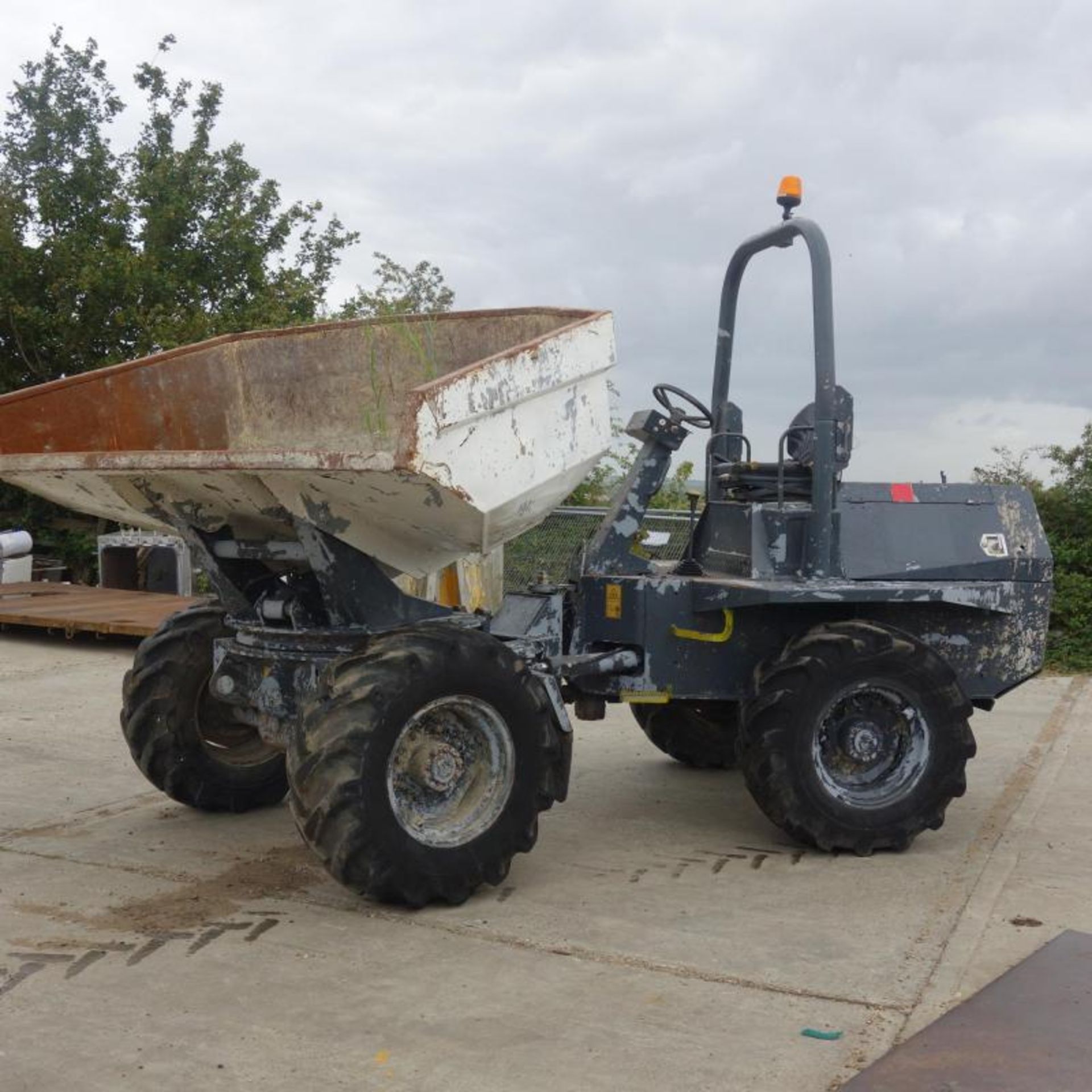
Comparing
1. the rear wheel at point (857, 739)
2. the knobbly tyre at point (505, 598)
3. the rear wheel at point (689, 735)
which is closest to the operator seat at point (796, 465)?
the knobbly tyre at point (505, 598)

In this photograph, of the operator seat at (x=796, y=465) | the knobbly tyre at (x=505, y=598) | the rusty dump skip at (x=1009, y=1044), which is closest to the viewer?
the rusty dump skip at (x=1009, y=1044)

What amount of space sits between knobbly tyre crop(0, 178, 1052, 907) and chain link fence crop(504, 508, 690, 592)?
10.4 ft

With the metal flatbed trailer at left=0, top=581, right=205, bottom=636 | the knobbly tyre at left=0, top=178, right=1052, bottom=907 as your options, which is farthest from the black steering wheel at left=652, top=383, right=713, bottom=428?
the metal flatbed trailer at left=0, top=581, right=205, bottom=636

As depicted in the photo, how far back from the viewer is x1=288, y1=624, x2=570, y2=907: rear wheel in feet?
15.7

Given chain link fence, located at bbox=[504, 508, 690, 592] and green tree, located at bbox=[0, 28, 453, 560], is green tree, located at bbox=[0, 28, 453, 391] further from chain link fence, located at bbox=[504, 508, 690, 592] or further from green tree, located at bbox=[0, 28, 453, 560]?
chain link fence, located at bbox=[504, 508, 690, 592]

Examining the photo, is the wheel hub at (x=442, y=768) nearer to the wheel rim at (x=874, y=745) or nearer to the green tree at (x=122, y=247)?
the wheel rim at (x=874, y=745)

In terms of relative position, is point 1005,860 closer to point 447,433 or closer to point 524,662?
point 524,662

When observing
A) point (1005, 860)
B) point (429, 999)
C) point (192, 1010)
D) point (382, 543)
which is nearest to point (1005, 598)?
point (1005, 860)

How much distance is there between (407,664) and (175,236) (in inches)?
636

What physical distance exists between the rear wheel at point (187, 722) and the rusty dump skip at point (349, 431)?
609 mm

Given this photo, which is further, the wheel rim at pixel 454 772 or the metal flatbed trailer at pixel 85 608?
the metal flatbed trailer at pixel 85 608

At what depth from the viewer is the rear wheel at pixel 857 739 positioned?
5770 millimetres

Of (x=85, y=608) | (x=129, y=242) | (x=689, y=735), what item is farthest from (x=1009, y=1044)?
(x=129, y=242)

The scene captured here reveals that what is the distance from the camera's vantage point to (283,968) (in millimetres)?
4387
